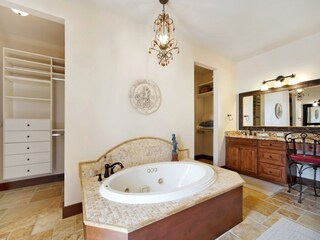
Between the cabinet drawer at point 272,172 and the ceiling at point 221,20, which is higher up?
the ceiling at point 221,20

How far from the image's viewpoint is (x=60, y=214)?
5.84 feet

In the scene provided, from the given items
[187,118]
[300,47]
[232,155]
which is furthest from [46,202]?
[300,47]

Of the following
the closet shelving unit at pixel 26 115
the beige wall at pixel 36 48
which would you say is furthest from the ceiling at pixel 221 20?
the closet shelving unit at pixel 26 115

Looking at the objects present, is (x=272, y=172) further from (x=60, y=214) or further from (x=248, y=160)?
(x=60, y=214)

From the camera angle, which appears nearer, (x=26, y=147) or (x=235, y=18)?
(x=235, y=18)

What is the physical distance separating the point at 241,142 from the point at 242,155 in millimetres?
276

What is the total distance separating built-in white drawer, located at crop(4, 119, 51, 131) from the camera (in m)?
2.24

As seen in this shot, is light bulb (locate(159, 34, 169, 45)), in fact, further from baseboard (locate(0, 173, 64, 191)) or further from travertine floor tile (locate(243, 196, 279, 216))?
baseboard (locate(0, 173, 64, 191))

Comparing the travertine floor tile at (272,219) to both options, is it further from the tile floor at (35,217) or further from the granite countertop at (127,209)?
the tile floor at (35,217)

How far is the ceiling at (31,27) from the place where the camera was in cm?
A: 208

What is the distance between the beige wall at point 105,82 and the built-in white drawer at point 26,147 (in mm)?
1155

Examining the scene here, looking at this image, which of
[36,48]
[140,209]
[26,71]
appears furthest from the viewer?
[36,48]

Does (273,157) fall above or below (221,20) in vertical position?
below

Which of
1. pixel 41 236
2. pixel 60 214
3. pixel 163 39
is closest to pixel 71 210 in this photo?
pixel 60 214
